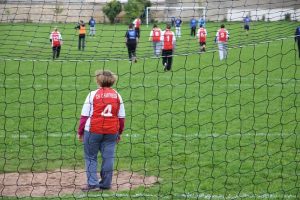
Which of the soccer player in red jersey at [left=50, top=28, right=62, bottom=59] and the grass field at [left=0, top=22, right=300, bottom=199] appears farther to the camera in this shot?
the soccer player in red jersey at [left=50, top=28, right=62, bottom=59]

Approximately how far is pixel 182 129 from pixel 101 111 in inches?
152

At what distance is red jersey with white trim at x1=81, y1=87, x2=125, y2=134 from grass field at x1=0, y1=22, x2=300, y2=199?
0.70m

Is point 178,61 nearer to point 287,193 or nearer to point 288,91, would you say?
point 288,91

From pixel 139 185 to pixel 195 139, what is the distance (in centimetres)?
265

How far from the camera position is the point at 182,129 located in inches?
387

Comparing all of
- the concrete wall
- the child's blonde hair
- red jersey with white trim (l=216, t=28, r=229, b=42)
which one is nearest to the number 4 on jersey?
the child's blonde hair

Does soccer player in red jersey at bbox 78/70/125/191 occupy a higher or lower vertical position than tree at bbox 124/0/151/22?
lower

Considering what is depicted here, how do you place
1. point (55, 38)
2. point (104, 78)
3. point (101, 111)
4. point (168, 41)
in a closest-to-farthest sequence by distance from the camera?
point (101, 111)
point (104, 78)
point (168, 41)
point (55, 38)

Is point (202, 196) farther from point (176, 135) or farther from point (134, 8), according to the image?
point (134, 8)

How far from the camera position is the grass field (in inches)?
273

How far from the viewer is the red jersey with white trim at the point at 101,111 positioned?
6250 millimetres

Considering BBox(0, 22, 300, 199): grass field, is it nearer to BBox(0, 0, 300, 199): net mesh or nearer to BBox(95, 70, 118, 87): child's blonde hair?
BBox(0, 0, 300, 199): net mesh

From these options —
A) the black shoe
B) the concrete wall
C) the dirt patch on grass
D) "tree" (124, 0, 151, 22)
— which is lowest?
the dirt patch on grass

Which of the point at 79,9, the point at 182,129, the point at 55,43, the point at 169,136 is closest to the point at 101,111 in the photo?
the point at 169,136
